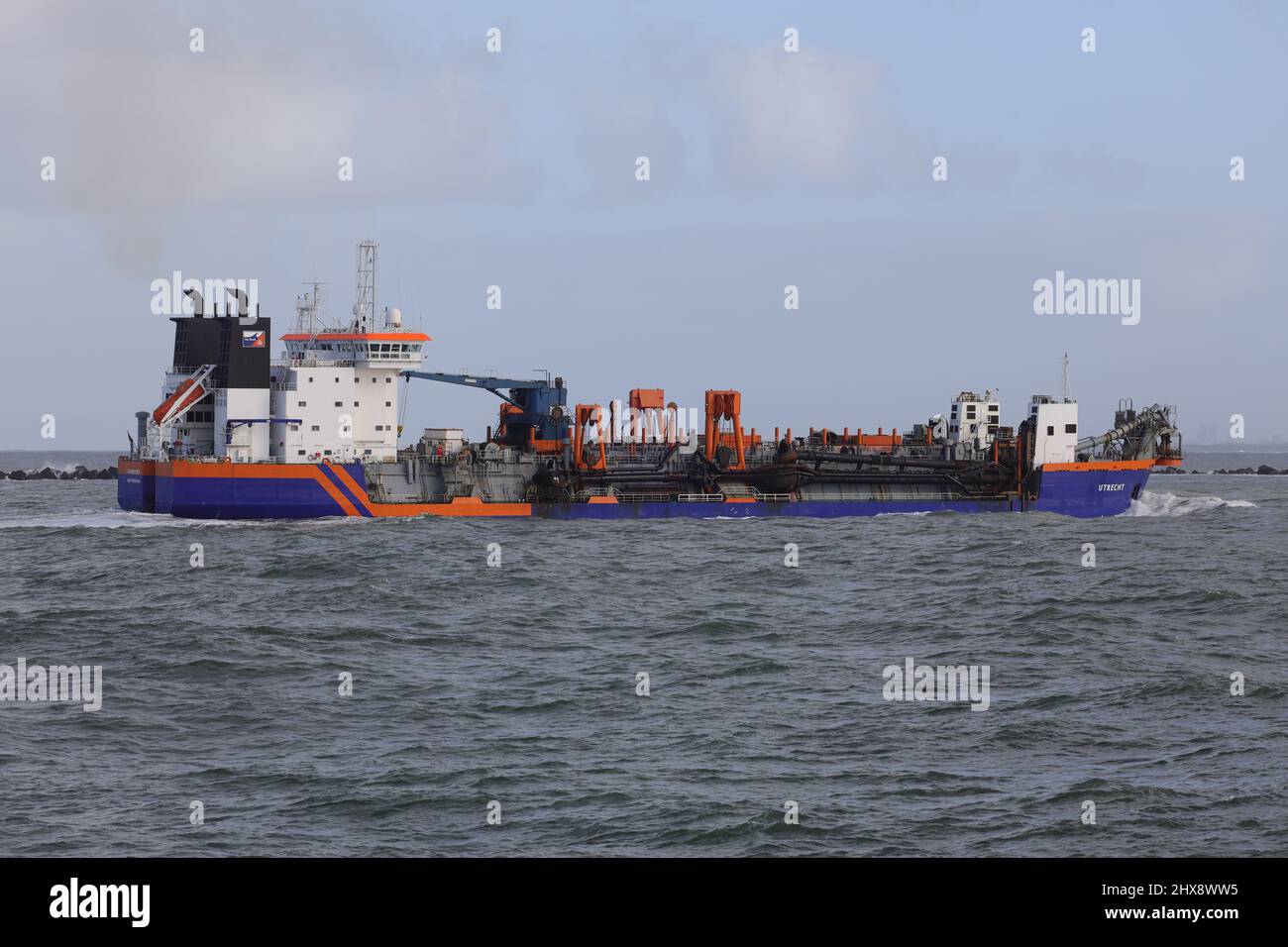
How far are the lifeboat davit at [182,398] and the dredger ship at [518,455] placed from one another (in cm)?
7

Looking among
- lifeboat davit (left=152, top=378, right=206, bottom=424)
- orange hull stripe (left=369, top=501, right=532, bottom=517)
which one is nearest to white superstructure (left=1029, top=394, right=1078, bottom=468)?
orange hull stripe (left=369, top=501, right=532, bottom=517)

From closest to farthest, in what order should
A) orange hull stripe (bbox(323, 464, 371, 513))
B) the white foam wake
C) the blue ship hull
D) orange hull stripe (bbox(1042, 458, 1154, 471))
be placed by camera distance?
the blue ship hull < orange hull stripe (bbox(323, 464, 371, 513)) < orange hull stripe (bbox(1042, 458, 1154, 471)) < the white foam wake

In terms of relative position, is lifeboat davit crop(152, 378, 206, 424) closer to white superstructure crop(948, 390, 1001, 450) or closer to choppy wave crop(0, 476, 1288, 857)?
choppy wave crop(0, 476, 1288, 857)

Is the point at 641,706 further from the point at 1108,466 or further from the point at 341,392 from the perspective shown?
the point at 1108,466

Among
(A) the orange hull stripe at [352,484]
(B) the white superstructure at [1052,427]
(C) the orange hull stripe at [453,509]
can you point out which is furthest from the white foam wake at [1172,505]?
(A) the orange hull stripe at [352,484]

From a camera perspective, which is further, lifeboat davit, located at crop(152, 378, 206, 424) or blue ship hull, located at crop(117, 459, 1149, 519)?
lifeboat davit, located at crop(152, 378, 206, 424)

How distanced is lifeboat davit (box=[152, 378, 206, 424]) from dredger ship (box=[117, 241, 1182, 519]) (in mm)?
70

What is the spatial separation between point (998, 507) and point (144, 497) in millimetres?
45724

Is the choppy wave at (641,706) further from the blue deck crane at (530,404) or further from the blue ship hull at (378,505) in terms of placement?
the blue deck crane at (530,404)

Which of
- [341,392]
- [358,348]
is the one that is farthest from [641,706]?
[358,348]

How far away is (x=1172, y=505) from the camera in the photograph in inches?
3460

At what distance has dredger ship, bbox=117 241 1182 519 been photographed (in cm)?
6294

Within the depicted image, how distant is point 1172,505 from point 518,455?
46.6 m
